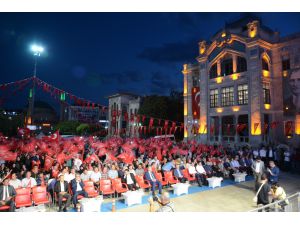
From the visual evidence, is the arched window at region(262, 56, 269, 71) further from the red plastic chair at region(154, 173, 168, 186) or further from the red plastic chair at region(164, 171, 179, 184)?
the red plastic chair at region(154, 173, 168, 186)

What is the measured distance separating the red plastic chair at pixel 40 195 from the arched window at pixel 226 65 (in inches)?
1093

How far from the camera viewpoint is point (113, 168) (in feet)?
40.9

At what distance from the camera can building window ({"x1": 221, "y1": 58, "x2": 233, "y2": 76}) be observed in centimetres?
3167

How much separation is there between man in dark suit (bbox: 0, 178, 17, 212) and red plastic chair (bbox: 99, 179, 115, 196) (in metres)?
3.56

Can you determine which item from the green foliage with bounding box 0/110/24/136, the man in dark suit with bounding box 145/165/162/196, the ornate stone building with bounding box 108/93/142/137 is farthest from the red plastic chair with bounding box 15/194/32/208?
the ornate stone building with bounding box 108/93/142/137

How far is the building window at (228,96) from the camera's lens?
31.2m

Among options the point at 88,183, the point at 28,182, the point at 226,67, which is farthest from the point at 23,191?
the point at 226,67

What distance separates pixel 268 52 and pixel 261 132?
9.79 metres

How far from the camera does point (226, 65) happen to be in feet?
106

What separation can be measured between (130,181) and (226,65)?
2532 cm

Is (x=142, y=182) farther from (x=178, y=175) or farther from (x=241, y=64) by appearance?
(x=241, y=64)

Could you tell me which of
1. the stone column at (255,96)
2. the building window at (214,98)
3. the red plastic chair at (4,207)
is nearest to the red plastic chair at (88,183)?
the red plastic chair at (4,207)
